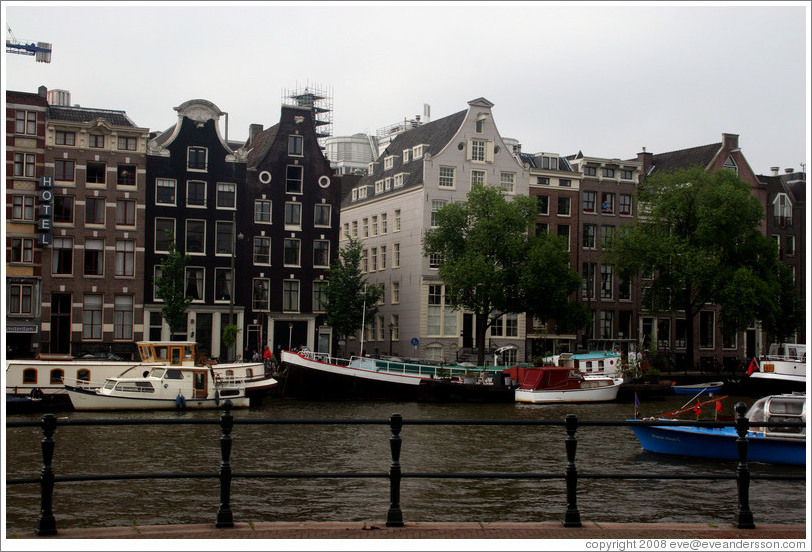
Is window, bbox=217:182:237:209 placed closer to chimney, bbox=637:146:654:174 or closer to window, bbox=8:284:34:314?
window, bbox=8:284:34:314

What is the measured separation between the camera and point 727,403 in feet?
182

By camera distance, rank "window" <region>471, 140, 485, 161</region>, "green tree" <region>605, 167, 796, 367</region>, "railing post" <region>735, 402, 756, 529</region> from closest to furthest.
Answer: "railing post" <region>735, 402, 756, 529</region> → "green tree" <region>605, 167, 796, 367</region> → "window" <region>471, 140, 485, 161</region>

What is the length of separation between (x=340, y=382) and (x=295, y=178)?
56.3 ft

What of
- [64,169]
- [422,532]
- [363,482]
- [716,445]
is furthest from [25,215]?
[422,532]

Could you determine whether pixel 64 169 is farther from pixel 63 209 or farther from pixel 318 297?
pixel 318 297

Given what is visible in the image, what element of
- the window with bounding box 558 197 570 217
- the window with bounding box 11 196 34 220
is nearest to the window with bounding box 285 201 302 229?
the window with bounding box 11 196 34 220

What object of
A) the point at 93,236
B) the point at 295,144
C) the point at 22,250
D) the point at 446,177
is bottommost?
the point at 22,250

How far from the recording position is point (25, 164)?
197ft

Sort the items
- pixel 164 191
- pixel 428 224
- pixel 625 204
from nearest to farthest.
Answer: pixel 164 191, pixel 428 224, pixel 625 204

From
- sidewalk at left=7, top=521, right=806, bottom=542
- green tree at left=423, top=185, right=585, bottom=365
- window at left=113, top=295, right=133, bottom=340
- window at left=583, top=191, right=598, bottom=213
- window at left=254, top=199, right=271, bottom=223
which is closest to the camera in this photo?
sidewalk at left=7, top=521, right=806, bottom=542

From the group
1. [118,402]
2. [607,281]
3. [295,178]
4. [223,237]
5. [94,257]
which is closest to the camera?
[118,402]

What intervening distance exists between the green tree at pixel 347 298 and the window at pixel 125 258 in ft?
39.7

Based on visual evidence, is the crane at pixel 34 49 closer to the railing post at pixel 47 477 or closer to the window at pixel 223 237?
the window at pixel 223 237

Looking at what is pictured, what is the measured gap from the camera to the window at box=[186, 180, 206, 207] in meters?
64.6
